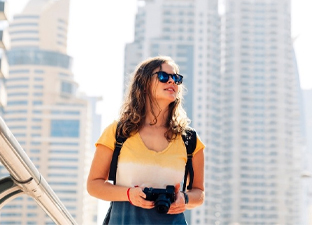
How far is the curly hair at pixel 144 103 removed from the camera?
2291 mm

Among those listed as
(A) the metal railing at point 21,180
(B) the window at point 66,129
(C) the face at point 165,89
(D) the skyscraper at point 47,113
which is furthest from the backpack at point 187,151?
(B) the window at point 66,129

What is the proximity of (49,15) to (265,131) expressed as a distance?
42076 mm

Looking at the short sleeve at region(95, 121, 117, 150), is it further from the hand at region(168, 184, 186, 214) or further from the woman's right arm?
the hand at region(168, 184, 186, 214)

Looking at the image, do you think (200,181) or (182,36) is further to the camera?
(182,36)

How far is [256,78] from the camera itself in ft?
279

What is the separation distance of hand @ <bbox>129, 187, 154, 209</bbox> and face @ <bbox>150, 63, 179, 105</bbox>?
1.21 ft

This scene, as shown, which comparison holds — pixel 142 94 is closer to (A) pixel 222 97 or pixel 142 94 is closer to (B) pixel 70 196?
(A) pixel 222 97

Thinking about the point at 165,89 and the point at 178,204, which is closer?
the point at 178,204

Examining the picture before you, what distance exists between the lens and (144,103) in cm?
235

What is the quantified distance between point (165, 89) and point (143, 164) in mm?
280

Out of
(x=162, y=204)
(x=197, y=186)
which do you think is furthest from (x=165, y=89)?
(x=162, y=204)

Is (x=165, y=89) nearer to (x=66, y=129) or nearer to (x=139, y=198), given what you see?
(x=139, y=198)

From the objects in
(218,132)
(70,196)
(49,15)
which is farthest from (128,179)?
(49,15)

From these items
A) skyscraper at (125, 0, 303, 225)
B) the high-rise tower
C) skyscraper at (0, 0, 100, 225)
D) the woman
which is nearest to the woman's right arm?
the woman
